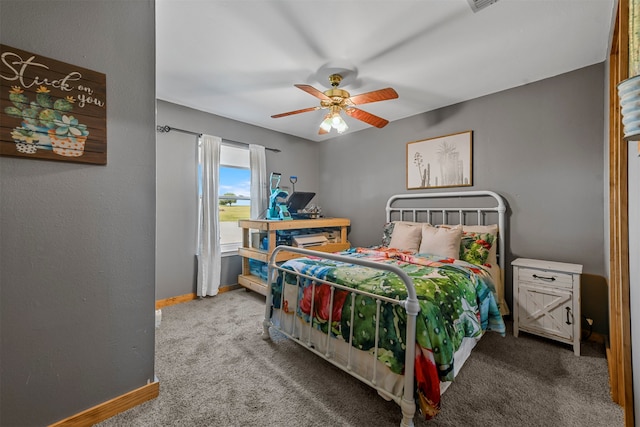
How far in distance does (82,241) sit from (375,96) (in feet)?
6.94

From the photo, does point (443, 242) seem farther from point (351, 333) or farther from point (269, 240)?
point (269, 240)

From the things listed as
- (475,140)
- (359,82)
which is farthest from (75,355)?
(475,140)

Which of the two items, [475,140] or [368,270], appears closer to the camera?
[368,270]

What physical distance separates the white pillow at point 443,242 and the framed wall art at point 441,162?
72cm

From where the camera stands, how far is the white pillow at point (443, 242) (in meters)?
2.54

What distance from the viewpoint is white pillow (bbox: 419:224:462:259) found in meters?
2.54

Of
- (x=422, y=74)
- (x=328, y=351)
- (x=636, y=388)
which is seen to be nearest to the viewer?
(x=636, y=388)

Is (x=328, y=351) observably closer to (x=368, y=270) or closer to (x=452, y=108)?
(x=368, y=270)

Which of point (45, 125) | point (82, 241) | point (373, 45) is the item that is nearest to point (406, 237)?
point (373, 45)

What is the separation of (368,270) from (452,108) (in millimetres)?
2365

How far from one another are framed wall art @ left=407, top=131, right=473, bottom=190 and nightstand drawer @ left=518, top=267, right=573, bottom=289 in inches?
43.6

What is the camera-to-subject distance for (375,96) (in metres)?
2.13

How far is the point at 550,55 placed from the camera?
216 centimetres

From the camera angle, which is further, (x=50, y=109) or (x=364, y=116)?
(x=364, y=116)
